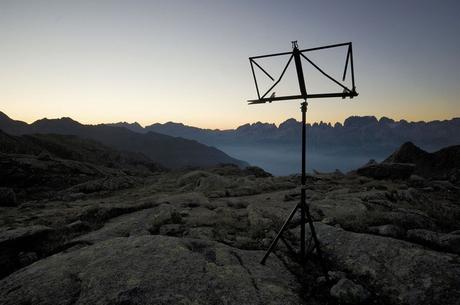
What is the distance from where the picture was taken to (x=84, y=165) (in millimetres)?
40344

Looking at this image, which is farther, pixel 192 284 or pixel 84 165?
pixel 84 165

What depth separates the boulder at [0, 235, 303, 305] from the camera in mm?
6188

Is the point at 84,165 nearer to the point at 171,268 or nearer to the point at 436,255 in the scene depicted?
the point at 171,268

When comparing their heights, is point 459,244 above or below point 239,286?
above

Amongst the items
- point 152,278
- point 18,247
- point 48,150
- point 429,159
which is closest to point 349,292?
point 152,278

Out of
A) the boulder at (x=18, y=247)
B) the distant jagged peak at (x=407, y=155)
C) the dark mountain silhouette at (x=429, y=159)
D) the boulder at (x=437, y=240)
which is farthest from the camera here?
the distant jagged peak at (x=407, y=155)

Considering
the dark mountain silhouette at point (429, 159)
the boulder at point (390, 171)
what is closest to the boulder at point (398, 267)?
the boulder at point (390, 171)

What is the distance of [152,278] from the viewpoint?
6660 millimetres

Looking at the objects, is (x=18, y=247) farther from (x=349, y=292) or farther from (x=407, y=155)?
(x=407, y=155)

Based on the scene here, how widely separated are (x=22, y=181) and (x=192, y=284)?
31.0 meters

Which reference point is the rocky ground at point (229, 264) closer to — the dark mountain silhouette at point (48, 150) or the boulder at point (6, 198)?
the boulder at point (6, 198)

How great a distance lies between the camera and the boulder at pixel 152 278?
20.3ft

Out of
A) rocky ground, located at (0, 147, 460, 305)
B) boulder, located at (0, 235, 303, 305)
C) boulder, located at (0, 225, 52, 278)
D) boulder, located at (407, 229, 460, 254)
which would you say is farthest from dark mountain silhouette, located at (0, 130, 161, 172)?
boulder, located at (407, 229, 460, 254)

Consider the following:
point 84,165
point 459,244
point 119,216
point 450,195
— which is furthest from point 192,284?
point 84,165
